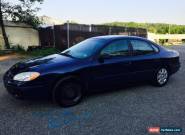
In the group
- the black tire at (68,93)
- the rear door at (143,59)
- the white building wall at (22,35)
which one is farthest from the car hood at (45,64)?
the white building wall at (22,35)

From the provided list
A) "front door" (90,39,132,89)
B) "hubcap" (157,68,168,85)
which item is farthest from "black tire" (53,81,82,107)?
"hubcap" (157,68,168,85)

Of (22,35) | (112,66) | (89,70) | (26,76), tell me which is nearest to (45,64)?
(26,76)

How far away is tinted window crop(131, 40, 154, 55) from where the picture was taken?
21.5 feet

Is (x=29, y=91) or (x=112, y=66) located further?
(x=112, y=66)

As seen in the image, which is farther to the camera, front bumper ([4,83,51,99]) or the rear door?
the rear door

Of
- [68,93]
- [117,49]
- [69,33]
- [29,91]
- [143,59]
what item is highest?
[69,33]

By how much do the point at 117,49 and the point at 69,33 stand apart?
36.3 feet

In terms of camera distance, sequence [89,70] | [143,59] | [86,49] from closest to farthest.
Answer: [89,70] → [86,49] → [143,59]

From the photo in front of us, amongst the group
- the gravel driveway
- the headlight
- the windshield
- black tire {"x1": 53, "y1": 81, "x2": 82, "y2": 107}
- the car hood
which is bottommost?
the gravel driveway

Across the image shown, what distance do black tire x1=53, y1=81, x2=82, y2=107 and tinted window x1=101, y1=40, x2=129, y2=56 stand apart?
1.05m

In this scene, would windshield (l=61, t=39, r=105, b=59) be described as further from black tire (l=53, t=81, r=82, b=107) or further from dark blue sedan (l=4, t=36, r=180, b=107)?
black tire (l=53, t=81, r=82, b=107)

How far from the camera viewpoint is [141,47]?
6.73 meters

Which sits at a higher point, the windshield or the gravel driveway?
the windshield

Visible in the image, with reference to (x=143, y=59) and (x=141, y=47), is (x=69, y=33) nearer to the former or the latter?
(x=141, y=47)
